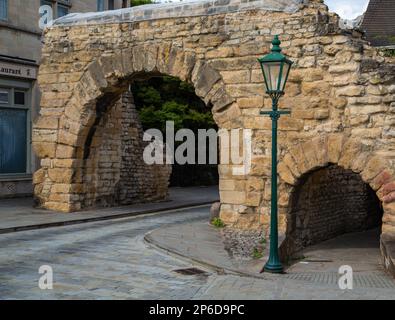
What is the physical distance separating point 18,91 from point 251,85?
943cm

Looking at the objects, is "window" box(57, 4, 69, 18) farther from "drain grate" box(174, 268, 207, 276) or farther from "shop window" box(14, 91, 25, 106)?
"drain grate" box(174, 268, 207, 276)

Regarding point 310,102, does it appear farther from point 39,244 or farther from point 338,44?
point 39,244

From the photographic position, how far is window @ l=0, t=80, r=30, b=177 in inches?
688

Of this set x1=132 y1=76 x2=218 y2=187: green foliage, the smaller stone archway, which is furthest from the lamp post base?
x1=132 y1=76 x2=218 y2=187: green foliage

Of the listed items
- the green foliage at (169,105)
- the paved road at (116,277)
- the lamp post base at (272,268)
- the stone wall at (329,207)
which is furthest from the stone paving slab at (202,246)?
the green foliage at (169,105)

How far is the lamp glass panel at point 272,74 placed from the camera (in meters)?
8.34

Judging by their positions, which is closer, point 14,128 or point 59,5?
point 14,128

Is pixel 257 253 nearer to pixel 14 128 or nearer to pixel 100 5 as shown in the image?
pixel 14 128

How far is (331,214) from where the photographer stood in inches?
520

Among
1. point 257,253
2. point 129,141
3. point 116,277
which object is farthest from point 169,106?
point 116,277

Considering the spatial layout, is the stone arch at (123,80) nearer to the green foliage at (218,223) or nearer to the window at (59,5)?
the green foliage at (218,223)

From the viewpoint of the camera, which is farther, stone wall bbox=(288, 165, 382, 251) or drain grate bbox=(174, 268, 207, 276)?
stone wall bbox=(288, 165, 382, 251)

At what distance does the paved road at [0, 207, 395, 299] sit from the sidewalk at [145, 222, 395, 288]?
0.24 m
